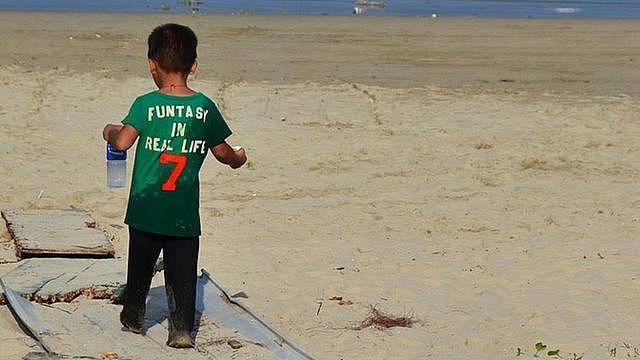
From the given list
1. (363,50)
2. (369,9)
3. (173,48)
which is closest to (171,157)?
(173,48)

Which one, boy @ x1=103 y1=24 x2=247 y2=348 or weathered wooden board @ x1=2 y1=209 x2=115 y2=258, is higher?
boy @ x1=103 y1=24 x2=247 y2=348

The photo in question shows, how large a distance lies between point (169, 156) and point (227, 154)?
0.34 m

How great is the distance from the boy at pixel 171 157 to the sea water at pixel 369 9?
83.0ft

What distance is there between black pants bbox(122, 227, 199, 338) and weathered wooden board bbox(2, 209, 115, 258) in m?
1.78

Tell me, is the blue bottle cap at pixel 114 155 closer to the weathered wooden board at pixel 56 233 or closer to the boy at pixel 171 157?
the boy at pixel 171 157

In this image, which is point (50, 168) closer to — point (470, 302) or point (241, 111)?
point (241, 111)

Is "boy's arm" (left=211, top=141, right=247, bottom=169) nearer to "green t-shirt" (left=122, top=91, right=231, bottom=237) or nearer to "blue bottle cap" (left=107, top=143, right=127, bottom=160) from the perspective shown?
"green t-shirt" (left=122, top=91, right=231, bottom=237)

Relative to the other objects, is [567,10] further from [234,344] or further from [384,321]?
[234,344]

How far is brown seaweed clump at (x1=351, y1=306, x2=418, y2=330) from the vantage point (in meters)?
6.27

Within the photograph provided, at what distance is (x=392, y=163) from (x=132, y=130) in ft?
19.3

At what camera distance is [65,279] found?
657cm

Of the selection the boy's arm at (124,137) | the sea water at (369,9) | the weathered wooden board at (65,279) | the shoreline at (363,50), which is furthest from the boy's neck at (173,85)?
the sea water at (369,9)

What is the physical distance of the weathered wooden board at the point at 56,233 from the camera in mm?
7262

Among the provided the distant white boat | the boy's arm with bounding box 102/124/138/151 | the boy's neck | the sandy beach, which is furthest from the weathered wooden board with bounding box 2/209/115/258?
the distant white boat
